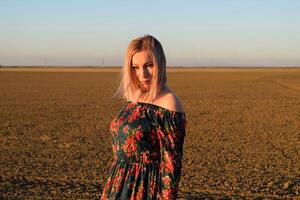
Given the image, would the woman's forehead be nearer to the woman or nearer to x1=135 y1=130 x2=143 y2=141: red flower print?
the woman

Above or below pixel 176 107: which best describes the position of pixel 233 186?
below

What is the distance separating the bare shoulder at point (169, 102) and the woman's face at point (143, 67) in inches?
5.5

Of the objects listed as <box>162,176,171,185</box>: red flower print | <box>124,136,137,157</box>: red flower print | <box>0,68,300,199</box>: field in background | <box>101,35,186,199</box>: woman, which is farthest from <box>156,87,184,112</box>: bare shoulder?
<box>0,68,300,199</box>: field in background

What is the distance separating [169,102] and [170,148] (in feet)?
0.77

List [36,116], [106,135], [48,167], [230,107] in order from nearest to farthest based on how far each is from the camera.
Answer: [48,167] < [106,135] < [36,116] < [230,107]

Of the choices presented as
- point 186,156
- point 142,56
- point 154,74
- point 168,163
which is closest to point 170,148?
point 168,163

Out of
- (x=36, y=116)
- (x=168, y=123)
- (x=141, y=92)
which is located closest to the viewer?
(x=168, y=123)

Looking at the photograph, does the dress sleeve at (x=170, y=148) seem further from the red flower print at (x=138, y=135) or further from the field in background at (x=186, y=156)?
the field in background at (x=186, y=156)

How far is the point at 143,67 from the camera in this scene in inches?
94.8

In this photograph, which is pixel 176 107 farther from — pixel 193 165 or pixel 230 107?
pixel 230 107

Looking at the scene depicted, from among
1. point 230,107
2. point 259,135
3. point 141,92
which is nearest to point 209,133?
point 259,135

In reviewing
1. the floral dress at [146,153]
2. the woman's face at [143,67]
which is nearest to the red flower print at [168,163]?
the floral dress at [146,153]

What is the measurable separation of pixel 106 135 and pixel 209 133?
9.31 ft

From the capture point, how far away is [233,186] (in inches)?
273
